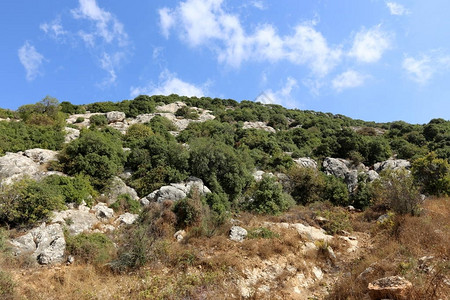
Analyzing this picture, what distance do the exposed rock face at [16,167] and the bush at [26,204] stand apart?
8.10ft

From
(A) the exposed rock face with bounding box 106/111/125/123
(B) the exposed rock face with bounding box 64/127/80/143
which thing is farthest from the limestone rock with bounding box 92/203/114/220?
(A) the exposed rock face with bounding box 106/111/125/123

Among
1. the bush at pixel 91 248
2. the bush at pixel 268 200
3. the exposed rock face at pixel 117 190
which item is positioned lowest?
the bush at pixel 91 248

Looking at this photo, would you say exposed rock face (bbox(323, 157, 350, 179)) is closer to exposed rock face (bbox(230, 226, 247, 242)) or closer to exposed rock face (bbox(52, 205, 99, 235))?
exposed rock face (bbox(230, 226, 247, 242))

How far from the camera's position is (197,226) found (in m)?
11.1

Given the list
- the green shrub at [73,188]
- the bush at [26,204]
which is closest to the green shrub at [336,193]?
the green shrub at [73,188]

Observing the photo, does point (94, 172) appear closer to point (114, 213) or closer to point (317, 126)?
point (114, 213)

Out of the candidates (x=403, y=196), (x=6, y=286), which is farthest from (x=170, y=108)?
(x=6, y=286)

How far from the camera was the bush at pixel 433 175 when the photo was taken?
51.3ft

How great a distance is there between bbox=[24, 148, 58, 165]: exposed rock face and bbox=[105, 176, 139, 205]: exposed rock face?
456 cm

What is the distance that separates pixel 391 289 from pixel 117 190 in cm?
1393

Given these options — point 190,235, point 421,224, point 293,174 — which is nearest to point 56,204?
point 190,235

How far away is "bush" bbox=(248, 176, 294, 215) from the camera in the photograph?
14.8 metres

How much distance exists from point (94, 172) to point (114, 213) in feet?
10.9

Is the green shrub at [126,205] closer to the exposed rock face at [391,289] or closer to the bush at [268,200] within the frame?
the bush at [268,200]
